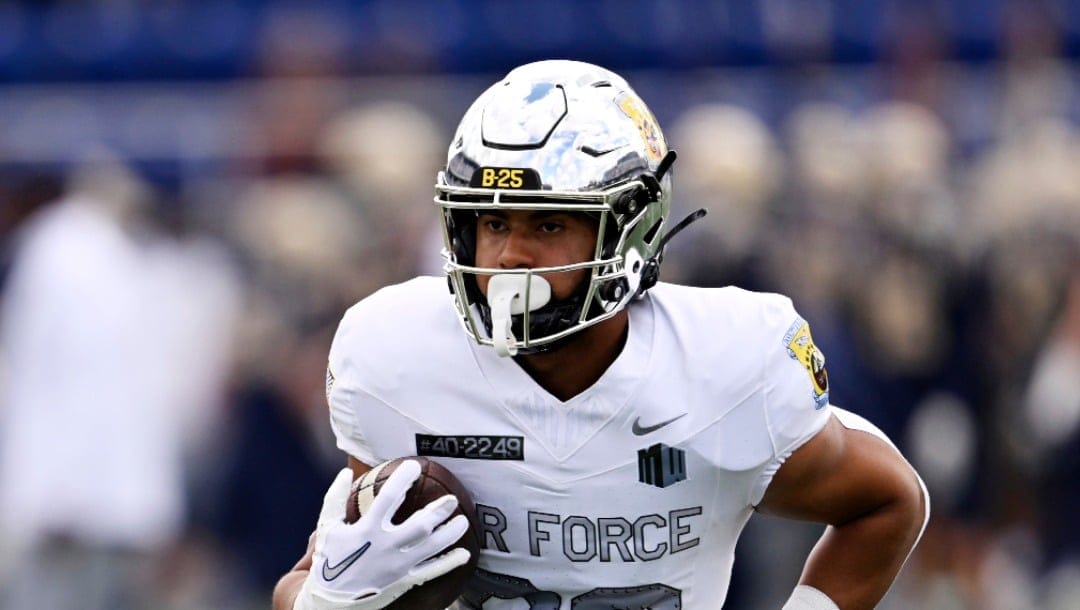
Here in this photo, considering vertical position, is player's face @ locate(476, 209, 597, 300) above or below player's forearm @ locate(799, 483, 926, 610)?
above

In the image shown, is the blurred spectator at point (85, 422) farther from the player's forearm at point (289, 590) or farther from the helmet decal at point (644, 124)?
the helmet decal at point (644, 124)

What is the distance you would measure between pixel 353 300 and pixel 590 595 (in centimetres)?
408

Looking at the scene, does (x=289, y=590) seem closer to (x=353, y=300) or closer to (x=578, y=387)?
(x=578, y=387)

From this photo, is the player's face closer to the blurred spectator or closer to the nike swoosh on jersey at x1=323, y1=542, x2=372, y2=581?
the nike swoosh on jersey at x1=323, y1=542, x2=372, y2=581

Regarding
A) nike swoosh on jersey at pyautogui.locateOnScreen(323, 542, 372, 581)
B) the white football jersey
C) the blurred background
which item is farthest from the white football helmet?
the blurred background

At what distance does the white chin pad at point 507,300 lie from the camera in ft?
11.3

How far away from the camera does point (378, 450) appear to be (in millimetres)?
3641

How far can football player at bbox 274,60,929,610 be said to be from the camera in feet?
11.6

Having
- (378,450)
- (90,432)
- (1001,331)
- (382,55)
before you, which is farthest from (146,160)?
(378,450)

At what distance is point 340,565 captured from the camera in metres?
3.37

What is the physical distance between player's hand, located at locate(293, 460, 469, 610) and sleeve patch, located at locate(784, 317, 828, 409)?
71 centimetres

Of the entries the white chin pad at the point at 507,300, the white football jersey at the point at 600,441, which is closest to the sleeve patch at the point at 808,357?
the white football jersey at the point at 600,441

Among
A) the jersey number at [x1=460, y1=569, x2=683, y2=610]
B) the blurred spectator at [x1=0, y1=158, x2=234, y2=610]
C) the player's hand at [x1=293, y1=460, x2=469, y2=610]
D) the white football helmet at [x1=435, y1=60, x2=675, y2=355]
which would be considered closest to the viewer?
the player's hand at [x1=293, y1=460, x2=469, y2=610]

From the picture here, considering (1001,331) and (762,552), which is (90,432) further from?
(1001,331)
